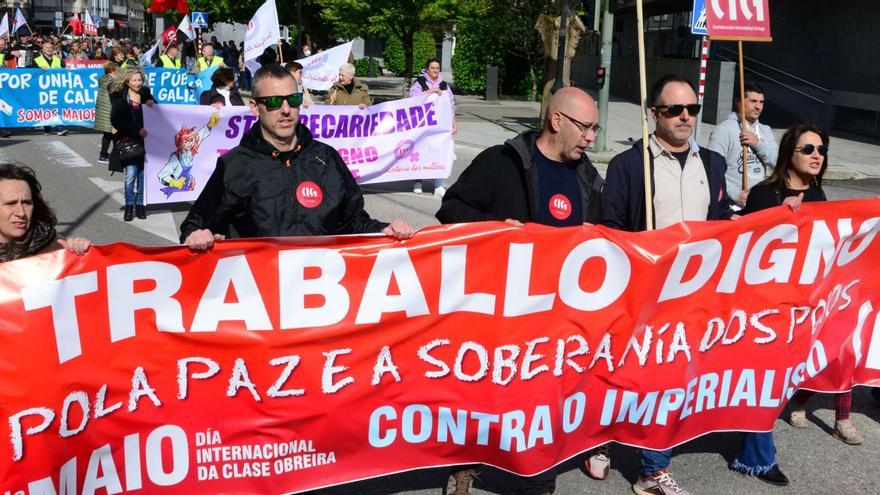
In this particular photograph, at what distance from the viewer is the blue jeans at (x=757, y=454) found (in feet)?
14.9

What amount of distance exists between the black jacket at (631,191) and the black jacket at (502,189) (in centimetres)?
27

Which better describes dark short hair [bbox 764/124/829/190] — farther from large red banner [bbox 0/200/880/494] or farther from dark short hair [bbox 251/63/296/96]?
dark short hair [bbox 251/63/296/96]

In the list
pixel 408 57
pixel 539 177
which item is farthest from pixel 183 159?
pixel 408 57

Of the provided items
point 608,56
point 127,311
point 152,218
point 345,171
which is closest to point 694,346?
point 345,171

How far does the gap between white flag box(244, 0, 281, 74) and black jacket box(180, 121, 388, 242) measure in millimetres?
9282

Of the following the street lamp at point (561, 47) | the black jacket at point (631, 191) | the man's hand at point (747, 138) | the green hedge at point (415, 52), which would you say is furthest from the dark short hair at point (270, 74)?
the green hedge at point (415, 52)

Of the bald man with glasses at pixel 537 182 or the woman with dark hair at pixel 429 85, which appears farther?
the woman with dark hair at pixel 429 85

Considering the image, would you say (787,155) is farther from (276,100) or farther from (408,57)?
(408,57)

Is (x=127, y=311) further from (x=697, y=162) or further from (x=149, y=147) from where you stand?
(x=149, y=147)

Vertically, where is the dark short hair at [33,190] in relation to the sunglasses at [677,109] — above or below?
below

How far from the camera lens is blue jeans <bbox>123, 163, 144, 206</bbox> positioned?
10656mm

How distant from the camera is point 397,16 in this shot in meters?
28.7

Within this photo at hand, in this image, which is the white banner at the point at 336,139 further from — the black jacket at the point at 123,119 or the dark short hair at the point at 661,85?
the dark short hair at the point at 661,85

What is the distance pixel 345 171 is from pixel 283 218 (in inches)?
13.7
